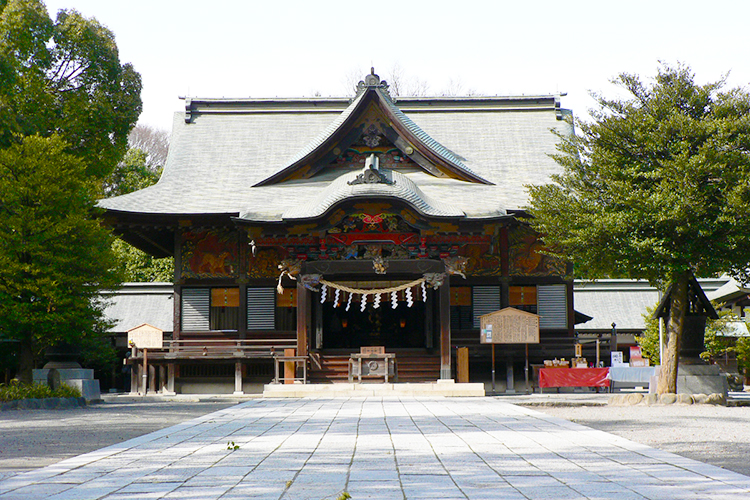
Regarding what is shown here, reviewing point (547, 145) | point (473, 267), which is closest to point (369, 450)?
point (473, 267)

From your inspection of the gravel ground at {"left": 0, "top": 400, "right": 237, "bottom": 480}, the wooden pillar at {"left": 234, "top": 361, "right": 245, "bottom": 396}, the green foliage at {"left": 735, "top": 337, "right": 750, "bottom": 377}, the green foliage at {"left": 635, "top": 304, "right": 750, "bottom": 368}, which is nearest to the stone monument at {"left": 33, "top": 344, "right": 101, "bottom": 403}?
the gravel ground at {"left": 0, "top": 400, "right": 237, "bottom": 480}

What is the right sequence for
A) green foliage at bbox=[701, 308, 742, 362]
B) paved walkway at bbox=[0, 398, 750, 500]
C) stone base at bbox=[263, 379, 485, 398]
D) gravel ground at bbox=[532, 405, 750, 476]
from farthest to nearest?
green foliage at bbox=[701, 308, 742, 362], stone base at bbox=[263, 379, 485, 398], gravel ground at bbox=[532, 405, 750, 476], paved walkway at bbox=[0, 398, 750, 500]

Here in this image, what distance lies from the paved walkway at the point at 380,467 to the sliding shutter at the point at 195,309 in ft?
36.2

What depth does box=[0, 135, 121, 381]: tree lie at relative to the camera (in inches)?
567

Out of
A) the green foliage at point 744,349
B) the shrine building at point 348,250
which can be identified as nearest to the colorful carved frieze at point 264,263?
the shrine building at point 348,250

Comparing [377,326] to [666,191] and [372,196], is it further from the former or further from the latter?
[666,191]

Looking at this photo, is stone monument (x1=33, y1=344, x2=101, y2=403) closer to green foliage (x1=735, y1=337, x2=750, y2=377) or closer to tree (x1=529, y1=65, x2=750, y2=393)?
tree (x1=529, y1=65, x2=750, y2=393)

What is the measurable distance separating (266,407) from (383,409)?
235 centimetres

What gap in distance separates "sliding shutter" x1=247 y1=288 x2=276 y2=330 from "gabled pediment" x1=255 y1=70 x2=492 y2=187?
11.0ft

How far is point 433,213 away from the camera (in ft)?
59.7

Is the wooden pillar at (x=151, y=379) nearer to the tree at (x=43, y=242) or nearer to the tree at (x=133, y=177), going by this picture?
the tree at (x=43, y=242)

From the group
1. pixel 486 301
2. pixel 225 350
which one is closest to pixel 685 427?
pixel 486 301

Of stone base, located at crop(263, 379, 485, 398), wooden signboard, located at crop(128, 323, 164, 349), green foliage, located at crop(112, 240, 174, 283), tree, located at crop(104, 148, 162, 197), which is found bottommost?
stone base, located at crop(263, 379, 485, 398)

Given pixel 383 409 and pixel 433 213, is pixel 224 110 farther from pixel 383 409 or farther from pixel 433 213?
pixel 383 409
